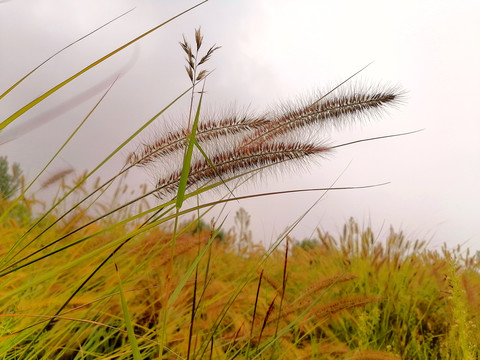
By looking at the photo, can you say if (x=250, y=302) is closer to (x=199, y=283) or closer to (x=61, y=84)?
(x=199, y=283)

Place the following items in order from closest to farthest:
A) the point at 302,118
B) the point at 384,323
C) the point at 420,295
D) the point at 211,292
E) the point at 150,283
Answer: the point at 302,118 < the point at 211,292 < the point at 150,283 < the point at 384,323 < the point at 420,295

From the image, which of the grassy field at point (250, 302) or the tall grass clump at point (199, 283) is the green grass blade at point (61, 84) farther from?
the grassy field at point (250, 302)

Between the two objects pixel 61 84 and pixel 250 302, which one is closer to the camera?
pixel 61 84

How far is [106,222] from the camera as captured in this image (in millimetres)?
3314

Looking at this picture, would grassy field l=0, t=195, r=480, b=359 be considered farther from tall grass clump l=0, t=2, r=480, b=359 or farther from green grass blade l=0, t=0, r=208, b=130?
green grass blade l=0, t=0, r=208, b=130

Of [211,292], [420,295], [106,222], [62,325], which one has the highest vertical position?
[106,222]

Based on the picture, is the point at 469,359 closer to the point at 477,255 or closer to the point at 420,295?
the point at 420,295

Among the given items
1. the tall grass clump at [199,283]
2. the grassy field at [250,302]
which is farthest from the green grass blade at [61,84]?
the grassy field at [250,302]

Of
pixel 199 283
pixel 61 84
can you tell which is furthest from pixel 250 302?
pixel 61 84

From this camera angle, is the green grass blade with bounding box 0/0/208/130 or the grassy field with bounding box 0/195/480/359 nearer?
the green grass blade with bounding box 0/0/208/130

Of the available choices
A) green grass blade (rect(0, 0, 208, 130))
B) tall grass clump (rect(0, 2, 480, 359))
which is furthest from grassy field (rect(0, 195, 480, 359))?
green grass blade (rect(0, 0, 208, 130))

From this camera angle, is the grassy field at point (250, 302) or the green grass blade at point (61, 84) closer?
the green grass blade at point (61, 84)

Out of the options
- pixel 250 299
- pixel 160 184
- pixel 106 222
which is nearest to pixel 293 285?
pixel 250 299

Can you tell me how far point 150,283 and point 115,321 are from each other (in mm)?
270
